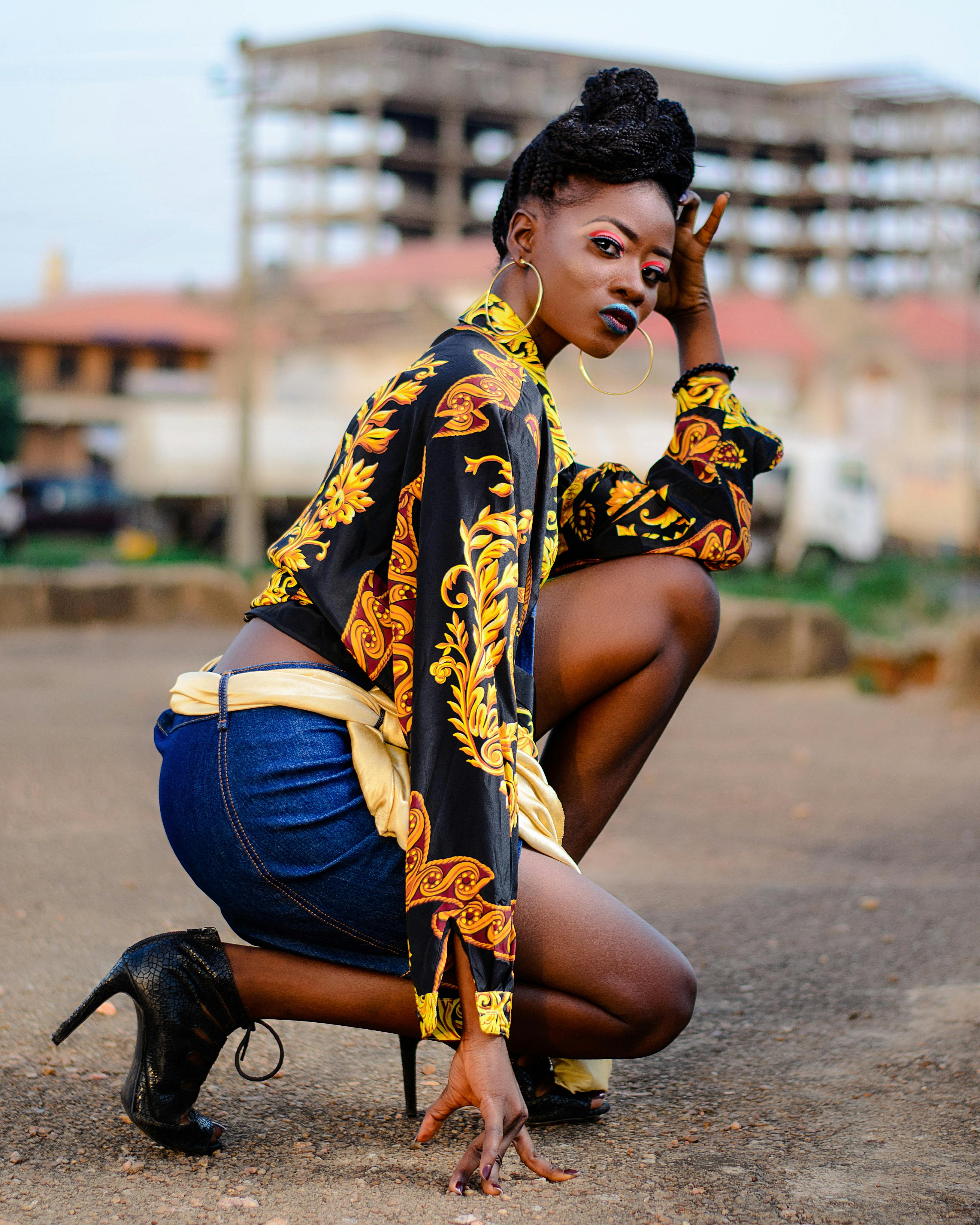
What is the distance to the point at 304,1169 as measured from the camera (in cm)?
187

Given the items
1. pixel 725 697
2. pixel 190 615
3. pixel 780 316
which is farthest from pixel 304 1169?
pixel 780 316

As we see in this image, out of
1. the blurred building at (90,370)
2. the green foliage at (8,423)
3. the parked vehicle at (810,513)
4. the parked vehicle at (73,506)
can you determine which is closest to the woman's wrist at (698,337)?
the parked vehicle at (810,513)

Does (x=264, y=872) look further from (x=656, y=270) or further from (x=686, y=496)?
(x=656, y=270)

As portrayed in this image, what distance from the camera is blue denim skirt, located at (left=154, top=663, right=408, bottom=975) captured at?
70.1 inches

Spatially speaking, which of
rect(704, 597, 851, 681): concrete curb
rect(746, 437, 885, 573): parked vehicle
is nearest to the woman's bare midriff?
rect(704, 597, 851, 681): concrete curb

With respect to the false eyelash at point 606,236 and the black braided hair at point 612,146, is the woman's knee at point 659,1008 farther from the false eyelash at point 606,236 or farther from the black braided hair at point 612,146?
the black braided hair at point 612,146

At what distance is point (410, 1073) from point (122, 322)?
46.3m

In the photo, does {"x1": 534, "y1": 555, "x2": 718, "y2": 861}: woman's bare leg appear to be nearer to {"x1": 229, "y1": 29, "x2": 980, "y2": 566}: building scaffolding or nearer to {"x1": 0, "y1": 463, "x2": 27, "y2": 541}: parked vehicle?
{"x1": 0, "y1": 463, "x2": 27, "y2": 541}: parked vehicle

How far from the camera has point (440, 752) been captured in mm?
1689

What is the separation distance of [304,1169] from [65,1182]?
0.31 metres

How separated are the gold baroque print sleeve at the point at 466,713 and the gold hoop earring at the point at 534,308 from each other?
0.26 meters

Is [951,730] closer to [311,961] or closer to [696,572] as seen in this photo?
[696,572]

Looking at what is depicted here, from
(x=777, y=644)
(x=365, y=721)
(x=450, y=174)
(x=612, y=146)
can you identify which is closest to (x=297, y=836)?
(x=365, y=721)

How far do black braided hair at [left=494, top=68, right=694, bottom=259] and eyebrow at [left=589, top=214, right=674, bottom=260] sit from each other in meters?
0.06
